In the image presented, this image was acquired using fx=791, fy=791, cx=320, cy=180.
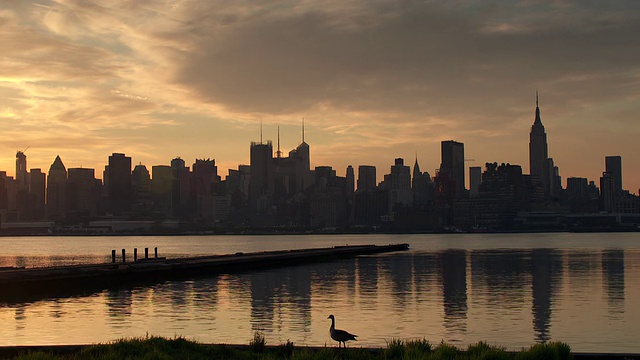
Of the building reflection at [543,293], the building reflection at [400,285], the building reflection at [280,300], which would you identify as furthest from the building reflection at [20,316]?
the building reflection at [543,293]

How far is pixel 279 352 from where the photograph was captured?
25.5 metres

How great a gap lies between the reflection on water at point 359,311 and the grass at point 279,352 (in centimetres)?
1022

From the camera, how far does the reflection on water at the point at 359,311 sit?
38906 millimetres

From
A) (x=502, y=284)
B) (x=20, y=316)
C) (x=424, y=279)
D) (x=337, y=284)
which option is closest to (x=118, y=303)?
(x=20, y=316)

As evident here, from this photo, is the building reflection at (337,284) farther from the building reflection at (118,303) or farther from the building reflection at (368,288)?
the building reflection at (118,303)

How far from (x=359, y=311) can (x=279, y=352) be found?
24158mm

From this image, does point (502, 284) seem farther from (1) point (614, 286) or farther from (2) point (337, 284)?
(2) point (337, 284)

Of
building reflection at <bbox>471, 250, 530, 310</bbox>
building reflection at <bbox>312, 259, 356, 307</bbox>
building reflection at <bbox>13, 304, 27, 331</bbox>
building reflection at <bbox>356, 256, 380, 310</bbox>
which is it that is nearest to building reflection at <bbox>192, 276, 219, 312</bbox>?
building reflection at <bbox>312, 259, 356, 307</bbox>

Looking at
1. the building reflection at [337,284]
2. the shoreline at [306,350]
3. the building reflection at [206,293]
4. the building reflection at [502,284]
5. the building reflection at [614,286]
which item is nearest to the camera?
the shoreline at [306,350]

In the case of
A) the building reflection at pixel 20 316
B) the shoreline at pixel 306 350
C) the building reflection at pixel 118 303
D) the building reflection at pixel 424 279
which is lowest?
the building reflection at pixel 424 279

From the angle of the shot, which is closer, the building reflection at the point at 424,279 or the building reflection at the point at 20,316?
the building reflection at the point at 20,316

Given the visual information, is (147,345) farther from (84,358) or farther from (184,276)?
(184,276)

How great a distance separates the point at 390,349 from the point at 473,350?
2.56 metres

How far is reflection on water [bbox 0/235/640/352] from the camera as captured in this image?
38.9 meters
